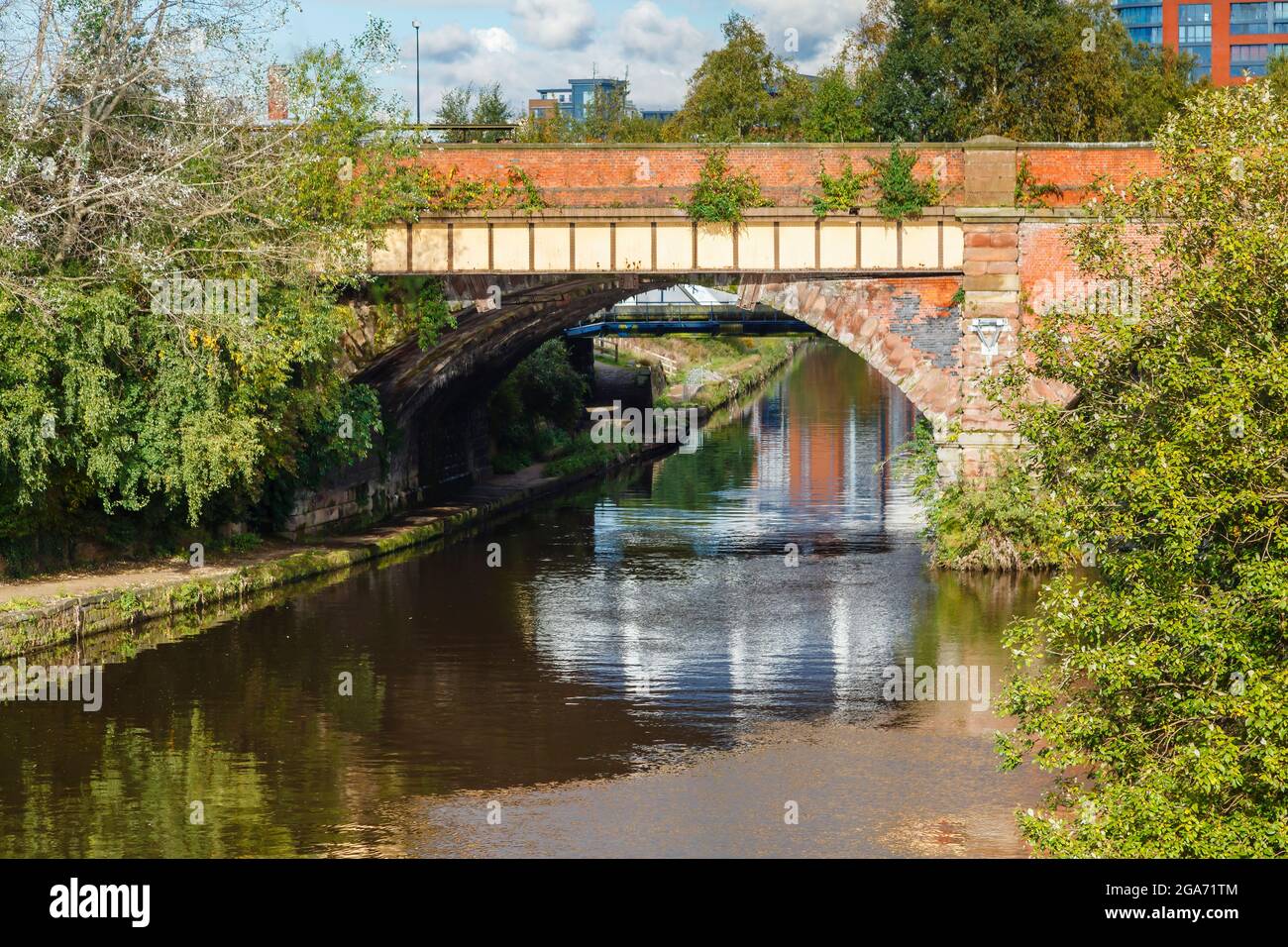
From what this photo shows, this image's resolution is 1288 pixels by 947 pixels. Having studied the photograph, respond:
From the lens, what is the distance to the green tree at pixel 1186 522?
12.8m

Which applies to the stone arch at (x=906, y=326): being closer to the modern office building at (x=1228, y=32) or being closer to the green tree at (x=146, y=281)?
the green tree at (x=146, y=281)

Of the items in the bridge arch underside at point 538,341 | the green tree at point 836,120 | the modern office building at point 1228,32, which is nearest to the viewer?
the bridge arch underside at point 538,341

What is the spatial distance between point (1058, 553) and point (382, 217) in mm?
19434

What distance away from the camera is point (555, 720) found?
21.5 m

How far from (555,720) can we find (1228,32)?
13886cm

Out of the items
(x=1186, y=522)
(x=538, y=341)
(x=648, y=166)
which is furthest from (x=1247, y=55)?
(x=1186, y=522)

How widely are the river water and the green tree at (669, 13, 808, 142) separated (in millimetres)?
29372

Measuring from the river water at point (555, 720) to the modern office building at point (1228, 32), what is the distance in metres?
122

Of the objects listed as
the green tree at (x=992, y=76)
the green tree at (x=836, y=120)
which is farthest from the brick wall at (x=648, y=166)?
the green tree at (x=992, y=76)

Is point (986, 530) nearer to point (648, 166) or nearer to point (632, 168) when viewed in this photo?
point (648, 166)

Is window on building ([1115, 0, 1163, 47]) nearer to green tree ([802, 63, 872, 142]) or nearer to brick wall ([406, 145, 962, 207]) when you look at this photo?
green tree ([802, 63, 872, 142])

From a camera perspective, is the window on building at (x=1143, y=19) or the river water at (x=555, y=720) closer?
the river water at (x=555, y=720)
